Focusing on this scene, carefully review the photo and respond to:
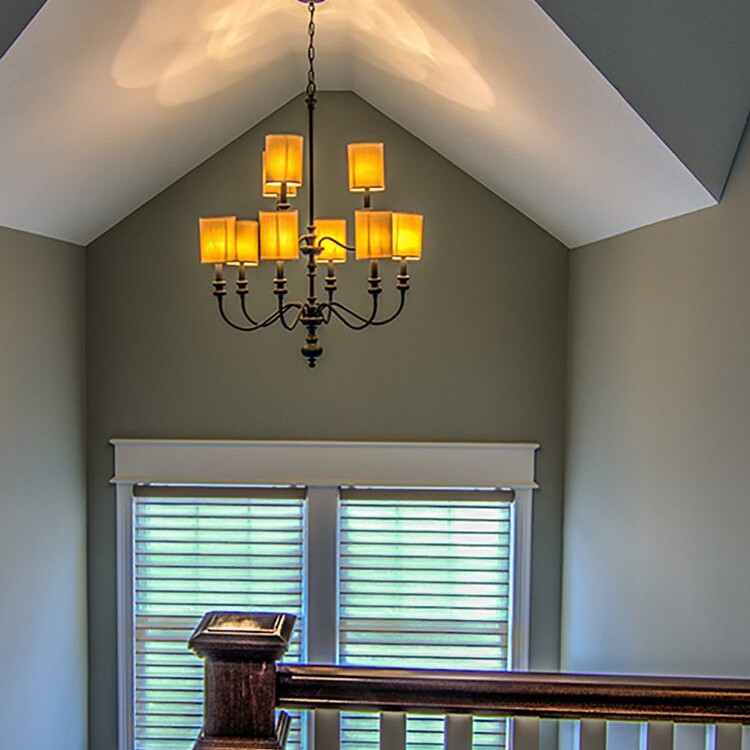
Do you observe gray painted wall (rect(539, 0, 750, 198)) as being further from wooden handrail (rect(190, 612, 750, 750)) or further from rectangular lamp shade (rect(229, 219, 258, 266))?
wooden handrail (rect(190, 612, 750, 750))

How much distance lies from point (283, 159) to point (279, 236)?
0.25m

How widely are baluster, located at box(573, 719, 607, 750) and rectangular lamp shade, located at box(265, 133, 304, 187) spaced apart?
1.74m

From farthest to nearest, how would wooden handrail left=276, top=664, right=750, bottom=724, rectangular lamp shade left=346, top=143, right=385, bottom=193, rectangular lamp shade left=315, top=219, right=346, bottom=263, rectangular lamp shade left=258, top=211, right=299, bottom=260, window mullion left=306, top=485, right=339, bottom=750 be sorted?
window mullion left=306, top=485, right=339, bottom=750 → rectangular lamp shade left=315, top=219, right=346, bottom=263 → rectangular lamp shade left=258, top=211, right=299, bottom=260 → rectangular lamp shade left=346, top=143, right=385, bottom=193 → wooden handrail left=276, top=664, right=750, bottom=724

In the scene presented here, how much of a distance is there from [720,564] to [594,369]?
142 centimetres

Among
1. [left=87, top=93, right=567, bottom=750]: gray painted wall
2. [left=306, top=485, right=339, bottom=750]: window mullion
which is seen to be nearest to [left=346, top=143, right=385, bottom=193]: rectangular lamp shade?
[left=87, top=93, right=567, bottom=750]: gray painted wall

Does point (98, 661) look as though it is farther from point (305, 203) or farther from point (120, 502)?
point (305, 203)

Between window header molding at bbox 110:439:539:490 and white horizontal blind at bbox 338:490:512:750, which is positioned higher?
window header molding at bbox 110:439:539:490

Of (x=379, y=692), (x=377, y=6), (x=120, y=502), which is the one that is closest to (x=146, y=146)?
(x=377, y=6)

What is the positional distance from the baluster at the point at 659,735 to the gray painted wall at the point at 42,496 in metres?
2.85

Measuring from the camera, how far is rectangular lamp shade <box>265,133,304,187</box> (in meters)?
2.35

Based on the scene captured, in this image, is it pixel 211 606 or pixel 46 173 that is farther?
pixel 211 606

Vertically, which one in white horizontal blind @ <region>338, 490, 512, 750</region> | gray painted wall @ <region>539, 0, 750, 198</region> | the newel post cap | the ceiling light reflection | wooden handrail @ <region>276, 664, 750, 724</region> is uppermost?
the ceiling light reflection

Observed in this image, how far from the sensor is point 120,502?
4.19 metres

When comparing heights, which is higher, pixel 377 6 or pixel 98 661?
pixel 377 6
